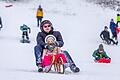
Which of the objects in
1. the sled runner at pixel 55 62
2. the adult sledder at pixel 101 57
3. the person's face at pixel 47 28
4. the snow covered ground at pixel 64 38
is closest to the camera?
the sled runner at pixel 55 62

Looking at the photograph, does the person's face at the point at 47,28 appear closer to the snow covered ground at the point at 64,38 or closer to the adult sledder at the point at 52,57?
the adult sledder at the point at 52,57

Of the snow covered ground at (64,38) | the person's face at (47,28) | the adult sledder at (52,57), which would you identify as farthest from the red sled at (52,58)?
the person's face at (47,28)

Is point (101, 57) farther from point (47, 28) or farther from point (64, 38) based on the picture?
point (64, 38)

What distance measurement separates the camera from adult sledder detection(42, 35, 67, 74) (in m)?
12.3

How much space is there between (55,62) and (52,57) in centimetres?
13

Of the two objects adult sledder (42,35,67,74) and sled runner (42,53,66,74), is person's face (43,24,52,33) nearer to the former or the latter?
adult sledder (42,35,67,74)

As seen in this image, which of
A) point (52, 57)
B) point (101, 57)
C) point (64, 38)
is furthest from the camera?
point (64, 38)

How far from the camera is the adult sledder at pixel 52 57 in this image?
12.3 metres

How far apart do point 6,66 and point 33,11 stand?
93.9 feet

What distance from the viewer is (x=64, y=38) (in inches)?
1093

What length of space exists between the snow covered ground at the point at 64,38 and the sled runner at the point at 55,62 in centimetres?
20

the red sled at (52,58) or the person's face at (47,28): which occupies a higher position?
the person's face at (47,28)

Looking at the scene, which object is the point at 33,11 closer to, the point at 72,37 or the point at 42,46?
the point at 72,37

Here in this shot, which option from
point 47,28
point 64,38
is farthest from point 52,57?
point 64,38
